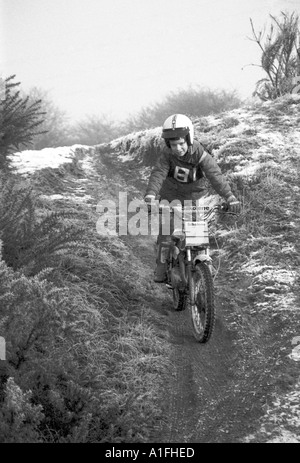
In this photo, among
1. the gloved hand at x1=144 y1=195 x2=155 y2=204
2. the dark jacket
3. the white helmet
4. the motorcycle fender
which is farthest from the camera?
the dark jacket

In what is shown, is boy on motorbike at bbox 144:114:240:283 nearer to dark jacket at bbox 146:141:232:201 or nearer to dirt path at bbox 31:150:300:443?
dark jacket at bbox 146:141:232:201

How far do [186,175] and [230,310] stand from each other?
1.48 m

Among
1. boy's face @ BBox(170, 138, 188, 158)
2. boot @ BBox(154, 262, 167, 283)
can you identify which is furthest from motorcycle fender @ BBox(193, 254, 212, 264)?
boy's face @ BBox(170, 138, 188, 158)

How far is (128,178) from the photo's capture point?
31.5ft

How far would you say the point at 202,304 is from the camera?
13.0ft

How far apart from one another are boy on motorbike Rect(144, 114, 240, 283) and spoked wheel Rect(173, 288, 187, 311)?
249 millimetres

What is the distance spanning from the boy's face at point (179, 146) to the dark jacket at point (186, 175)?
0.10 m

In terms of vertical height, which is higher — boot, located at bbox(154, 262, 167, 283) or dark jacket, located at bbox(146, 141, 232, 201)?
dark jacket, located at bbox(146, 141, 232, 201)

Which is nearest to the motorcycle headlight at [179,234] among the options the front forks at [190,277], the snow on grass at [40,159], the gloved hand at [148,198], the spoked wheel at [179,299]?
the front forks at [190,277]

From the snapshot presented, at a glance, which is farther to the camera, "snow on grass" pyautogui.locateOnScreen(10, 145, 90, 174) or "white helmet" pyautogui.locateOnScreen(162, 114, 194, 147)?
"snow on grass" pyautogui.locateOnScreen(10, 145, 90, 174)

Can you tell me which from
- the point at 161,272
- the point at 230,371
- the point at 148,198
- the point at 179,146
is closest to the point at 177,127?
the point at 179,146

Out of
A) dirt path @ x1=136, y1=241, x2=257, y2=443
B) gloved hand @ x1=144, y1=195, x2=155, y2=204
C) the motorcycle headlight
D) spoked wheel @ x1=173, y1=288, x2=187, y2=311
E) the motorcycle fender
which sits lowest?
dirt path @ x1=136, y1=241, x2=257, y2=443

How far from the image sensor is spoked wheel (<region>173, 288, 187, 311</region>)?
4590 mm

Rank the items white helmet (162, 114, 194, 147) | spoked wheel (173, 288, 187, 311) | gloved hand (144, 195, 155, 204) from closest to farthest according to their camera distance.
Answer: white helmet (162, 114, 194, 147) < gloved hand (144, 195, 155, 204) < spoked wheel (173, 288, 187, 311)
